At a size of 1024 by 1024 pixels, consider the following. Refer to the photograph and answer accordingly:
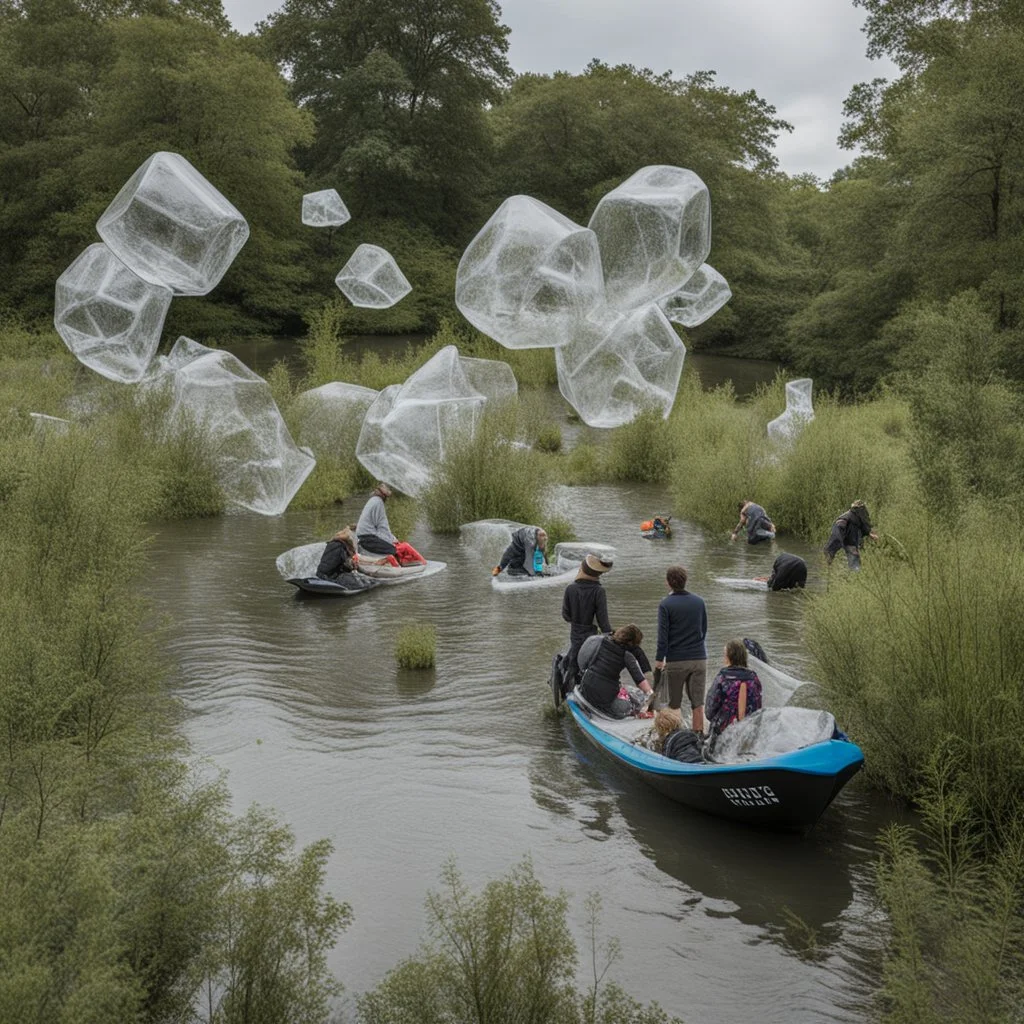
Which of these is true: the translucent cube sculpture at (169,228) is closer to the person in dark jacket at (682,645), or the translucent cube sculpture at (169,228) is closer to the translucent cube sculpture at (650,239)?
the translucent cube sculpture at (650,239)

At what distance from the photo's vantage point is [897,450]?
821 inches

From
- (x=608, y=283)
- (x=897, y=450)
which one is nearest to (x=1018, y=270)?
(x=897, y=450)

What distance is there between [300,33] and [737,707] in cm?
4191

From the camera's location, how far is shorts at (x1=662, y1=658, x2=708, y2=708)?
9250mm

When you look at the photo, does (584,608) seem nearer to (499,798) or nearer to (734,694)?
(734,694)

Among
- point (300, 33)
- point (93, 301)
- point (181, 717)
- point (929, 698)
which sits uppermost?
point (300, 33)

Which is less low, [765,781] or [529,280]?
[529,280]

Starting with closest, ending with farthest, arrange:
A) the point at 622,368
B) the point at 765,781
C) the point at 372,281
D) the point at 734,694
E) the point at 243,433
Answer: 1. the point at 765,781
2. the point at 734,694
3. the point at 243,433
4. the point at 622,368
5. the point at 372,281

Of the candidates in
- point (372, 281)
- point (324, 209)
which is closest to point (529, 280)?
point (372, 281)

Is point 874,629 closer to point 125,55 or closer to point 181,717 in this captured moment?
point 181,717

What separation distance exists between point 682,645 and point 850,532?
6.23 m

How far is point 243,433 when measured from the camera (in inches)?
776

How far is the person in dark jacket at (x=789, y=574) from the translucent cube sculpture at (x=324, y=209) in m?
14.8

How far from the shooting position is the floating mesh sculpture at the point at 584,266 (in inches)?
665
